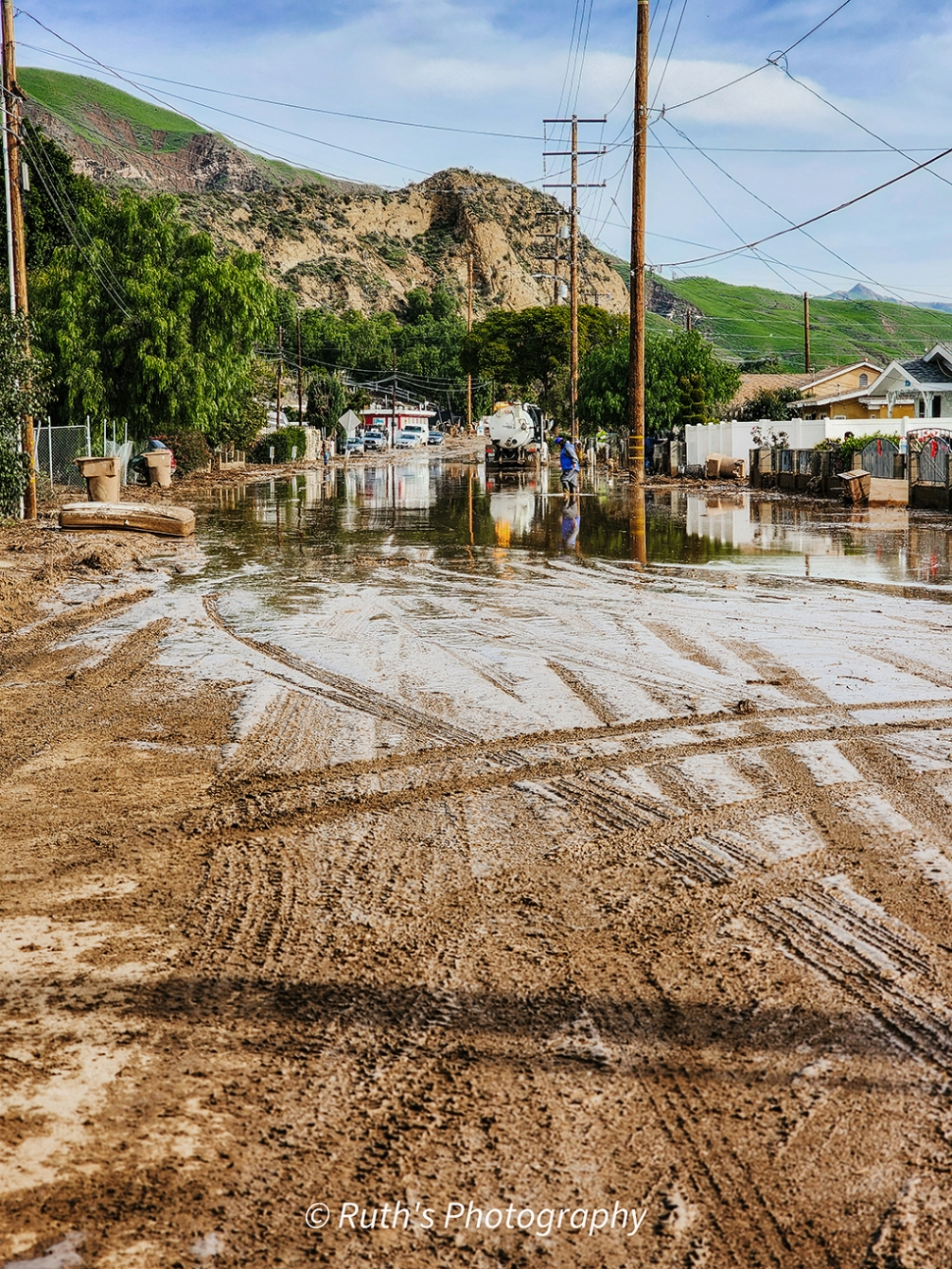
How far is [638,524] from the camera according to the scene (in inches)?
891

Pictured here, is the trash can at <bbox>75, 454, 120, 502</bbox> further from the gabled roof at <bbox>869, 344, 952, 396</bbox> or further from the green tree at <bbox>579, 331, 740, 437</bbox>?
the gabled roof at <bbox>869, 344, 952, 396</bbox>

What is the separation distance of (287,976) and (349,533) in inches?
690

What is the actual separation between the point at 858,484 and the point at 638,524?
678 centimetres

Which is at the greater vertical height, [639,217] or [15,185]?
[639,217]

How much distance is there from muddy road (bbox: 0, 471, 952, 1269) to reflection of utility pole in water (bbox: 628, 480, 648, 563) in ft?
29.6

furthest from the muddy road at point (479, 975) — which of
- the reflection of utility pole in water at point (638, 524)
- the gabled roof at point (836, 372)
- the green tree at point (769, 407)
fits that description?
the gabled roof at point (836, 372)

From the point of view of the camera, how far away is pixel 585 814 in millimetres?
5469

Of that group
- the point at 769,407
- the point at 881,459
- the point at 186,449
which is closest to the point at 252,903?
the point at 881,459

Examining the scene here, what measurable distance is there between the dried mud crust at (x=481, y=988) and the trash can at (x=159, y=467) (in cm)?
3132

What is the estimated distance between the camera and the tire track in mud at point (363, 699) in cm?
704

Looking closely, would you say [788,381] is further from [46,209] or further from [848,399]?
[46,209]

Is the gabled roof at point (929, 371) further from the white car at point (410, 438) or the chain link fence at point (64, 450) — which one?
the white car at point (410, 438)

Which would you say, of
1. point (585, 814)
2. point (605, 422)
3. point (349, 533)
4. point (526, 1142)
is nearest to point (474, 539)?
point (349, 533)

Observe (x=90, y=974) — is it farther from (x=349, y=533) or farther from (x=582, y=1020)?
(x=349, y=533)
